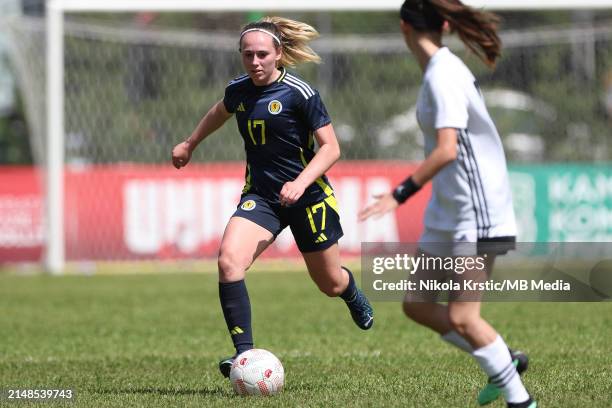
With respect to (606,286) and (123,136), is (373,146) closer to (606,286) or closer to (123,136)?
(123,136)

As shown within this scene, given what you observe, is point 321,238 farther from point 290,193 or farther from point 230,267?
point 290,193

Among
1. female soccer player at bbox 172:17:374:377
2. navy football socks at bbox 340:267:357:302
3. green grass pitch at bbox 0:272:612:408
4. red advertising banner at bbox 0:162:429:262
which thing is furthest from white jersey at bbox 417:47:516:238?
red advertising banner at bbox 0:162:429:262

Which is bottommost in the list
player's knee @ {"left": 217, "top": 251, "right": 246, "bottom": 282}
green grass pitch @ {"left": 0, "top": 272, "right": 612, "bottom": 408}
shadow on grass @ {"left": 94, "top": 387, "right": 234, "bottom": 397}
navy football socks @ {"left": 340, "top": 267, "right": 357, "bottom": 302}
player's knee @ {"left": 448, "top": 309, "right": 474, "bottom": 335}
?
green grass pitch @ {"left": 0, "top": 272, "right": 612, "bottom": 408}

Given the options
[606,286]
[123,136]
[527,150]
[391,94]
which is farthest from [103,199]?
[606,286]

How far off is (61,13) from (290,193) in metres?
13.0

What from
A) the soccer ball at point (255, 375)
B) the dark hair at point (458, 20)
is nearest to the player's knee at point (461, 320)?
the dark hair at point (458, 20)

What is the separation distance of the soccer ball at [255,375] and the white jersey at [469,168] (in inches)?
65.8

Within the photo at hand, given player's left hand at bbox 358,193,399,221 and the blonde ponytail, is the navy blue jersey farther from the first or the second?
player's left hand at bbox 358,193,399,221

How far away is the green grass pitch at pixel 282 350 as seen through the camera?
21.5 ft

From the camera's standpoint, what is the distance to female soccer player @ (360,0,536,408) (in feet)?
17.4

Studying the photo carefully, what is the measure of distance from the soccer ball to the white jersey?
1.67 m

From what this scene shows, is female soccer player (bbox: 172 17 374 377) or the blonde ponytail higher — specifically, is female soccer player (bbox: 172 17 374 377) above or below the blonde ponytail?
below

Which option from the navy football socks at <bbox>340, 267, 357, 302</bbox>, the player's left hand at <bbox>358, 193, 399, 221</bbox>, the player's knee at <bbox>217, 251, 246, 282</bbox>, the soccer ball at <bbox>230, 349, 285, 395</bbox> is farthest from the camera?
the navy football socks at <bbox>340, 267, 357, 302</bbox>

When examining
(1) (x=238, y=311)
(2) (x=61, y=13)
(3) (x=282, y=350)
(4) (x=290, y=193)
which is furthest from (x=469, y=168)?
(2) (x=61, y=13)
